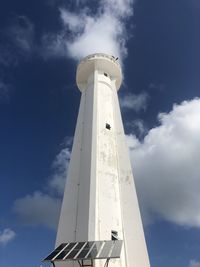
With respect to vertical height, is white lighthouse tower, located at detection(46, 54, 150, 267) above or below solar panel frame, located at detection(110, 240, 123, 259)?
above

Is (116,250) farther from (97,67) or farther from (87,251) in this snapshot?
(97,67)

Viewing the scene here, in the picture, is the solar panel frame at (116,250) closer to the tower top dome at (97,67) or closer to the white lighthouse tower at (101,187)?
the white lighthouse tower at (101,187)

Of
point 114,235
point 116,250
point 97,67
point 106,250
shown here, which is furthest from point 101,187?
point 97,67

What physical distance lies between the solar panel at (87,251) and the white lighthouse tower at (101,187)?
264 centimetres

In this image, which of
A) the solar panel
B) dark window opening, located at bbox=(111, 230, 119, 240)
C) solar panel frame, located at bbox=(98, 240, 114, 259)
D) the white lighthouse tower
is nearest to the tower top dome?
the white lighthouse tower

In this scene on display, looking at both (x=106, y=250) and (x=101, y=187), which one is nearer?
(x=106, y=250)

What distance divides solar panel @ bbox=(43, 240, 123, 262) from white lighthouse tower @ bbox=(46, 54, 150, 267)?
264cm

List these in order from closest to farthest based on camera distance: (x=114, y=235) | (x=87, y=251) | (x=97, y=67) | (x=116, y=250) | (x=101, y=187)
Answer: (x=116, y=250) < (x=87, y=251) < (x=114, y=235) < (x=101, y=187) < (x=97, y=67)

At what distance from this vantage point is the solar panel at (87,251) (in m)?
19.4

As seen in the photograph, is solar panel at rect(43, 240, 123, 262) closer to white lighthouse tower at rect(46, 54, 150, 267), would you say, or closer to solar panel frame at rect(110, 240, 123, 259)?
solar panel frame at rect(110, 240, 123, 259)

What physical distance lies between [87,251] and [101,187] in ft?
26.2

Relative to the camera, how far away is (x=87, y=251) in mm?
20156

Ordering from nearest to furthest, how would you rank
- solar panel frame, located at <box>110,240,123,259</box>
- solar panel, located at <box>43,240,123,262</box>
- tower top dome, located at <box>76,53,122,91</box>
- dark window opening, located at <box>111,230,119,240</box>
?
1. solar panel frame, located at <box>110,240,123,259</box>
2. solar panel, located at <box>43,240,123,262</box>
3. dark window opening, located at <box>111,230,119,240</box>
4. tower top dome, located at <box>76,53,122,91</box>

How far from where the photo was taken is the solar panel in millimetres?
19438
